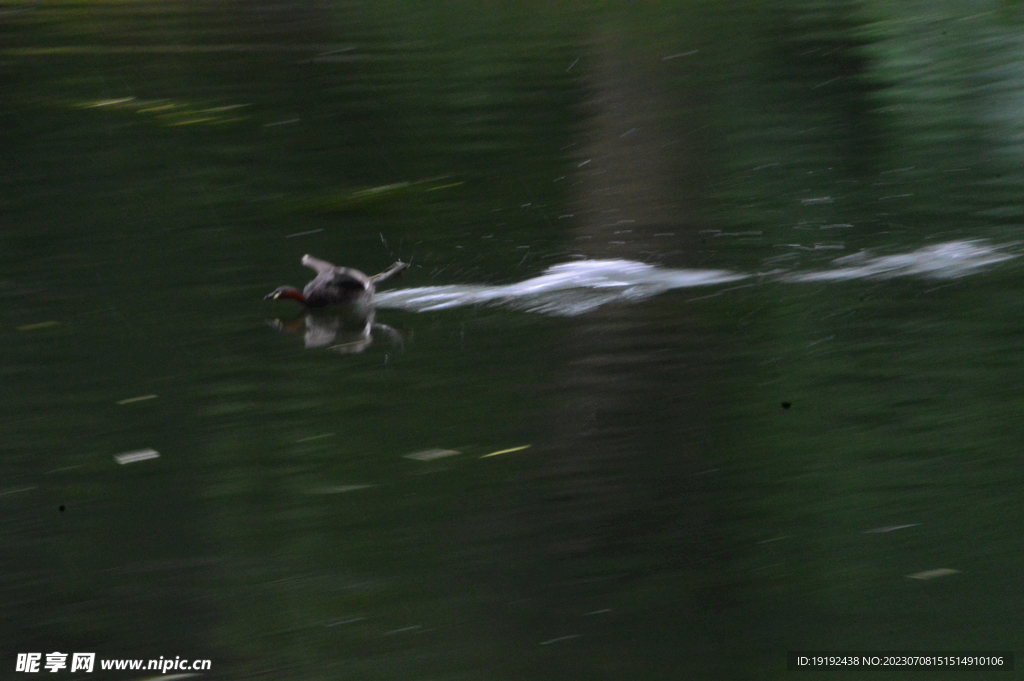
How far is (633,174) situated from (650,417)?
393 centimetres

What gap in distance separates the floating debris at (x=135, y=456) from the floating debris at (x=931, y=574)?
2.42 meters

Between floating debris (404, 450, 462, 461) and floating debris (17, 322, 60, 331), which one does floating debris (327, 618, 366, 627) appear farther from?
floating debris (17, 322, 60, 331)

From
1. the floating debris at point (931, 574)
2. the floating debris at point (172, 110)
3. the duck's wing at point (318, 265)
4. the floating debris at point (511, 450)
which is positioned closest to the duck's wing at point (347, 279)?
the duck's wing at point (318, 265)

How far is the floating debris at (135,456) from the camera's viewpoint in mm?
4422

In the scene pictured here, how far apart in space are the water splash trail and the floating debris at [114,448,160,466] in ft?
5.70

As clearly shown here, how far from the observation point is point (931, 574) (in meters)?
3.59

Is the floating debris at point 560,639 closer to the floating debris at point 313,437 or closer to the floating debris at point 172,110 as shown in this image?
the floating debris at point 313,437

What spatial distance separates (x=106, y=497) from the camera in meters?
4.17

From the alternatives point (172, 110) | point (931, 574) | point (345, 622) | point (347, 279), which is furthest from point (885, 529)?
point (172, 110)

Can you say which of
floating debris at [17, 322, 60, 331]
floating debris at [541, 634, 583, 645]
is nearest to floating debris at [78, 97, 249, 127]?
floating debris at [17, 322, 60, 331]

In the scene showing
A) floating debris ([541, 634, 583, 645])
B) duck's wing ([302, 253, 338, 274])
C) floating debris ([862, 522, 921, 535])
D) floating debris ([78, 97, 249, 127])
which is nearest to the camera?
floating debris ([541, 634, 583, 645])

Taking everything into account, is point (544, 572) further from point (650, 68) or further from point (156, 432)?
point (650, 68)

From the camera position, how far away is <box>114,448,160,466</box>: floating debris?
4422 mm

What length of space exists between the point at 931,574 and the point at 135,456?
2.53 m
